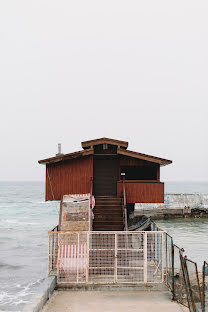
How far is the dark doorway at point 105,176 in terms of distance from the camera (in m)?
22.3

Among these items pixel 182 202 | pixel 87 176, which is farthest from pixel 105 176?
pixel 182 202

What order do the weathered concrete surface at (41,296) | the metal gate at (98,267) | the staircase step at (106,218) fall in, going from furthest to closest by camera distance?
the staircase step at (106,218)
the metal gate at (98,267)
the weathered concrete surface at (41,296)

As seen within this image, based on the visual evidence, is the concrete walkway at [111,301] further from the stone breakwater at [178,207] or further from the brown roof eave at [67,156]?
the stone breakwater at [178,207]

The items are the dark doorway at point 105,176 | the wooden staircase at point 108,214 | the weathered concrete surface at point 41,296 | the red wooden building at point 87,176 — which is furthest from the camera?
the dark doorway at point 105,176

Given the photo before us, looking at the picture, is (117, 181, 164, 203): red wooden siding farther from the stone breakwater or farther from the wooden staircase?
the stone breakwater

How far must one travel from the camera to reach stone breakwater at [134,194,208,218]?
59.1 meters

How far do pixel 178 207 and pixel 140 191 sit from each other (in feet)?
143

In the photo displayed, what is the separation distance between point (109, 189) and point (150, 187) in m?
3.08

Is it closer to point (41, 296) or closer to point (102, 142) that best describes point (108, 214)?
point (102, 142)

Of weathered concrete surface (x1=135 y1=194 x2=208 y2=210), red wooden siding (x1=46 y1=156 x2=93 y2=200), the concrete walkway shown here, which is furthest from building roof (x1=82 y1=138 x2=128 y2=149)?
weathered concrete surface (x1=135 y1=194 x2=208 y2=210)

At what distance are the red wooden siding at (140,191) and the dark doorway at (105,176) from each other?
1.45 m

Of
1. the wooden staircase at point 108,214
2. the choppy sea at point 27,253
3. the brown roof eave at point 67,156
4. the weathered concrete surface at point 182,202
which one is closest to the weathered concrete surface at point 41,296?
the choppy sea at point 27,253

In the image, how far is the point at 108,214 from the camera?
19.2 m

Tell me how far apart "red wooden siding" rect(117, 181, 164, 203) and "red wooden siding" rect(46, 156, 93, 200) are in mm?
2333
